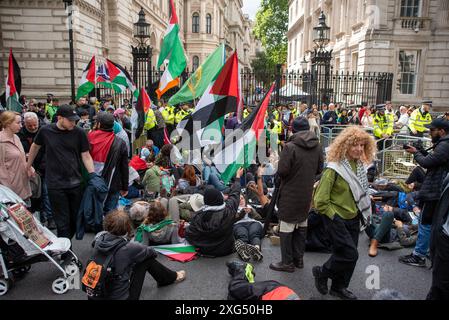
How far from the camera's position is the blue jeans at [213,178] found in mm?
7721

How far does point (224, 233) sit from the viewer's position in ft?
18.0

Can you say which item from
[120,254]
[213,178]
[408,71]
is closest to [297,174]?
[120,254]

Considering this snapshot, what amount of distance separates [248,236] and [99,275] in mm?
2767

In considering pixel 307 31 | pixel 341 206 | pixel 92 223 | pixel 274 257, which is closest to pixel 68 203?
pixel 92 223

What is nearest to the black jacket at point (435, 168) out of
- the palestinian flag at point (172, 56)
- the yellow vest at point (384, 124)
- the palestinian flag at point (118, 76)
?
the palestinian flag at point (172, 56)

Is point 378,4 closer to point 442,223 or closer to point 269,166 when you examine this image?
point 269,166

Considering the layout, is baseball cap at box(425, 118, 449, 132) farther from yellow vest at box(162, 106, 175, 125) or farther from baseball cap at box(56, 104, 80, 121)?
yellow vest at box(162, 106, 175, 125)

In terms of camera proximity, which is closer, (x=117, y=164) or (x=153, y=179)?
(x=117, y=164)

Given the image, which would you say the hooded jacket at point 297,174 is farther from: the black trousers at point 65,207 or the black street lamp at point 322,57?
the black street lamp at point 322,57

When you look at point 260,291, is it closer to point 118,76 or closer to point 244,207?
point 244,207

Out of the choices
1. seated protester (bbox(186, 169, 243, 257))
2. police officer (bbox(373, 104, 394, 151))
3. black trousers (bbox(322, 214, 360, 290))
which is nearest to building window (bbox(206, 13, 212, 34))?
police officer (bbox(373, 104, 394, 151))

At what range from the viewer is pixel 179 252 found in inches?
221

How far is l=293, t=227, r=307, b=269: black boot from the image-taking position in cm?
Result: 499

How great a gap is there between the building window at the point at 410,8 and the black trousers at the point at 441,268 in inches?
847
